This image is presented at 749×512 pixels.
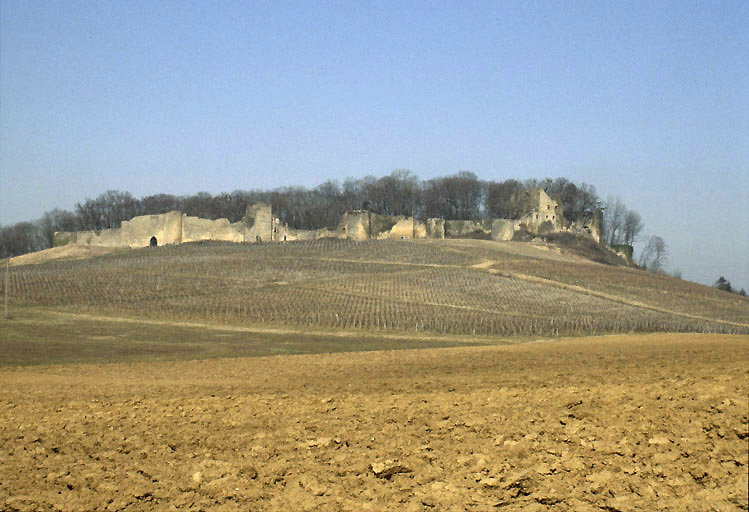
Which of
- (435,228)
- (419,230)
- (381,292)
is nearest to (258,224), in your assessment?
(419,230)

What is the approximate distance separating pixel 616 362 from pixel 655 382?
189 inches

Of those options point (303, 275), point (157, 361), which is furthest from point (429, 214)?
point (157, 361)

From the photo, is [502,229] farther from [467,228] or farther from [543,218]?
[543,218]

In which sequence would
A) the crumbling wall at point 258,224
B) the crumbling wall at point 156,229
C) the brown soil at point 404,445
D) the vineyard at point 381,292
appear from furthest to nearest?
the crumbling wall at point 258,224
the crumbling wall at point 156,229
the vineyard at point 381,292
the brown soil at point 404,445

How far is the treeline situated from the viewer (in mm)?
91062

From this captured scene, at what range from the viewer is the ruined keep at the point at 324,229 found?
229 ft

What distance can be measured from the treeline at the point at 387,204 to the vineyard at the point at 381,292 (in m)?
32.8

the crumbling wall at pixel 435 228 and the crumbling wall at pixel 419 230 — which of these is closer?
the crumbling wall at pixel 419 230

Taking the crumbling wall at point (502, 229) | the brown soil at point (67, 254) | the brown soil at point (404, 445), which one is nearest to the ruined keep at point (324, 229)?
the crumbling wall at point (502, 229)

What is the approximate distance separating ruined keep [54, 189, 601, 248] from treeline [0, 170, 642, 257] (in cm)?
842

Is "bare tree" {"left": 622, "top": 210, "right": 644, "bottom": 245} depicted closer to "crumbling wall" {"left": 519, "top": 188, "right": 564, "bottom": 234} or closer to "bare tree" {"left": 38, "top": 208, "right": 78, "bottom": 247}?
"crumbling wall" {"left": 519, "top": 188, "right": 564, "bottom": 234}

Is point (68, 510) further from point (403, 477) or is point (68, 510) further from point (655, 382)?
point (655, 382)

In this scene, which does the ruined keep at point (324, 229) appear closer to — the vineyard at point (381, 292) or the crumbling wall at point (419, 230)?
the crumbling wall at point (419, 230)

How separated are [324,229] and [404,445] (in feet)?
222
